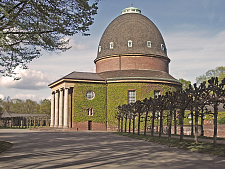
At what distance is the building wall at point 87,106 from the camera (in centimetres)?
4147

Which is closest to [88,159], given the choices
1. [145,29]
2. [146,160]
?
[146,160]

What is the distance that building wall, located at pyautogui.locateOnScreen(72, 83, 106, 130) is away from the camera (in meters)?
41.5

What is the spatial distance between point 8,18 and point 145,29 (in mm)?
37834

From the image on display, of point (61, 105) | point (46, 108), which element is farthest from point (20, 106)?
point (61, 105)

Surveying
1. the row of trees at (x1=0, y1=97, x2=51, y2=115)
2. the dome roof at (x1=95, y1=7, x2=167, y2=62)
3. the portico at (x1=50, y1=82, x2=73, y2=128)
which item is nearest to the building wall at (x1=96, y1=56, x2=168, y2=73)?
the dome roof at (x1=95, y1=7, x2=167, y2=62)

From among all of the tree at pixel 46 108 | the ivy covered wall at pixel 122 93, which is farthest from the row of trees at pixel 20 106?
the ivy covered wall at pixel 122 93

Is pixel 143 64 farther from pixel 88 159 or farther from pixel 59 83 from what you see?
pixel 88 159

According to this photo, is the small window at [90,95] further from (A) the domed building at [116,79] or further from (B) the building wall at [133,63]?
(B) the building wall at [133,63]

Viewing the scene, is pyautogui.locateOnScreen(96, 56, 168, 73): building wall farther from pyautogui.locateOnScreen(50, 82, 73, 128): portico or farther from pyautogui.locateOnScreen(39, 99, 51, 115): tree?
pyautogui.locateOnScreen(39, 99, 51, 115): tree

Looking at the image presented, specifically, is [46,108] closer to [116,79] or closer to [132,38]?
[132,38]

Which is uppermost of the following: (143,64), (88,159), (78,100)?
(143,64)

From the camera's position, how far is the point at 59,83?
4400 centimetres

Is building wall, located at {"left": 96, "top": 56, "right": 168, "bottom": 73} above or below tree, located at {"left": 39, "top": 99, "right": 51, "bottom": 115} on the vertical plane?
above

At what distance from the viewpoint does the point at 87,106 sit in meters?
42.0
